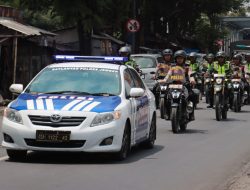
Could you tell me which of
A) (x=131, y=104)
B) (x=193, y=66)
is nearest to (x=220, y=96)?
(x=193, y=66)

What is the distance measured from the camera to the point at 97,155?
11836 mm

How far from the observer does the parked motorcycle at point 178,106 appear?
16222mm

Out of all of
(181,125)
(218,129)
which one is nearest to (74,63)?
(181,125)

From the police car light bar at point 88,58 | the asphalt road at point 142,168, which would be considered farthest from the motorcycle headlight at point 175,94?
the police car light bar at point 88,58

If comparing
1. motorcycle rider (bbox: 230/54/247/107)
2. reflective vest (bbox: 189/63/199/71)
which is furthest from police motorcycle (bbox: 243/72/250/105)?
reflective vest (bbox: 189/63/199/71)

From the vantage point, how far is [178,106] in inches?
643

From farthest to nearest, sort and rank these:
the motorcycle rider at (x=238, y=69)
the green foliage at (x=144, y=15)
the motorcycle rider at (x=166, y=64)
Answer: the green foliage at (x=144, y=15) → the motorcycle rider at (x=238, y=69) → the motorcycle rider at (x=166, y=64)

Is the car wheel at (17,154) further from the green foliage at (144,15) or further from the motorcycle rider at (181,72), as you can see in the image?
the green foliage at (144,15)

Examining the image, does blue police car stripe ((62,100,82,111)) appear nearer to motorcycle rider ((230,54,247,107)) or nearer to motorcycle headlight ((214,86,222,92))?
motorcycle headlight ((214,86,222,92))

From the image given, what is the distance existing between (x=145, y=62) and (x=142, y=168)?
17.6 metres

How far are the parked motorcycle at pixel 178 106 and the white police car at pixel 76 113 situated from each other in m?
3.96

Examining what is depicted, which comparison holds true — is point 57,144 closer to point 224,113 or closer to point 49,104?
point 49,104

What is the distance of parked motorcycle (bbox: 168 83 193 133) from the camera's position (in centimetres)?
1622

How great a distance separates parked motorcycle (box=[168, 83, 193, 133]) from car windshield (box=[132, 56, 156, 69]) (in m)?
10.9
